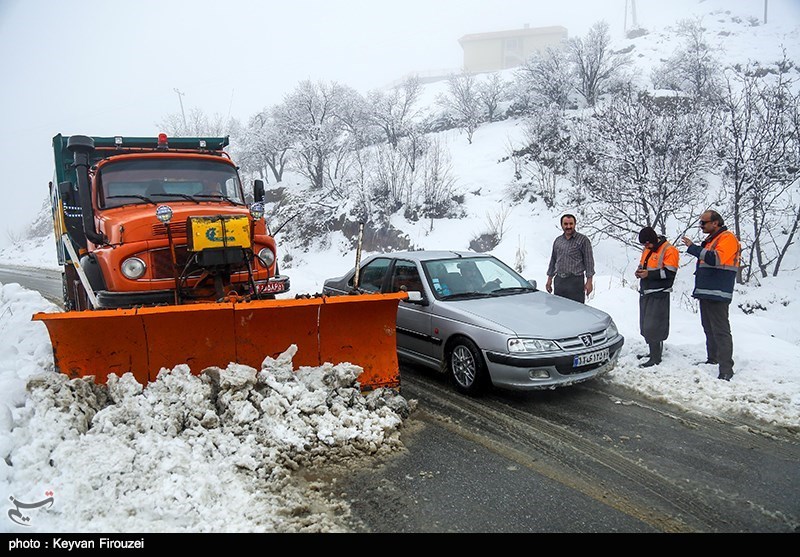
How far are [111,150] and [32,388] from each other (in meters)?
4.19

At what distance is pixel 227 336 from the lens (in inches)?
166

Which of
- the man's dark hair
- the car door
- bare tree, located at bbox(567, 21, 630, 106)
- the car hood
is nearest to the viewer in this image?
the car hood

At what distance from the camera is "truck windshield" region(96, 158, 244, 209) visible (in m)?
5.78

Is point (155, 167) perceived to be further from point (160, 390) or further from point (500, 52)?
point (500, 52)

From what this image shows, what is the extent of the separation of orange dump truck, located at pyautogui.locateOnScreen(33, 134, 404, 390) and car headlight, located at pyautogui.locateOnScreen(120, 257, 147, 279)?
0.01 meters

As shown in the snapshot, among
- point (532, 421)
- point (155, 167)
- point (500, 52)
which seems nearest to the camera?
point (532, 421)

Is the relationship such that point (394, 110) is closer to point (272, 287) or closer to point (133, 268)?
point (272, 287)

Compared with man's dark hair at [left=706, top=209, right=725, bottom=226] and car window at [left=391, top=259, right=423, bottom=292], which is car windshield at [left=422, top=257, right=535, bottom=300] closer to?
car window at [left=391, top=259, right=423, bottom=292]

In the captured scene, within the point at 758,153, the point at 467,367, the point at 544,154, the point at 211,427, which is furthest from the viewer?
the point at 544,154

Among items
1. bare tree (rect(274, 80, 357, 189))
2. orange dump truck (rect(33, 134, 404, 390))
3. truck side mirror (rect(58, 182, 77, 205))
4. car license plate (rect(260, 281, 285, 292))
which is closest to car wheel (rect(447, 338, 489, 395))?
orange dump truck (rect(33, 134, 404, 390))

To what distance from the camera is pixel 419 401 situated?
4.90 meters

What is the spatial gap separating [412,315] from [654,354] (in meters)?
2.98

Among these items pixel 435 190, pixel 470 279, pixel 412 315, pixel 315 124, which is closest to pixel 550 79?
pixel 435 190
